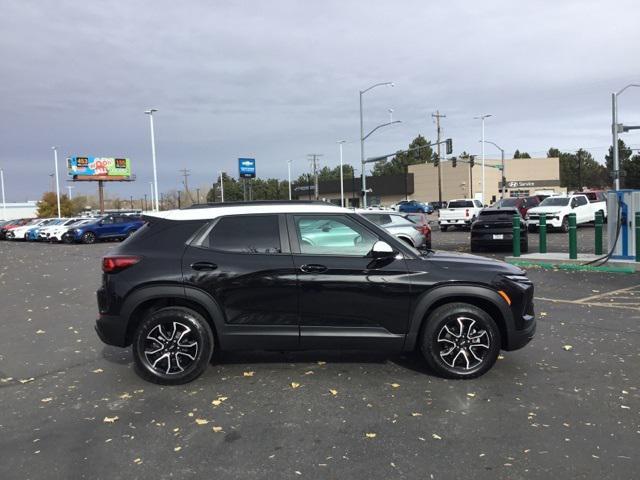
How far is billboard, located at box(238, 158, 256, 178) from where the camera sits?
222 ft

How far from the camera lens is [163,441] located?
13.1ft

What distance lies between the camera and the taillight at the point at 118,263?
5.16 m

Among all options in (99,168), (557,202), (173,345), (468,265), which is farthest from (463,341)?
(99,168)

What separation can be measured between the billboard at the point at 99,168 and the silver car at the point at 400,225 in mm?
74662

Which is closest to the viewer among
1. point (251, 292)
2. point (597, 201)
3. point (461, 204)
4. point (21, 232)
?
point (251, 292)

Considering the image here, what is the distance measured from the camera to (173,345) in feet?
16.9

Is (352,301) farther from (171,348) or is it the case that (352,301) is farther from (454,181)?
(454,181)

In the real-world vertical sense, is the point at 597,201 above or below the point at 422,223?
above

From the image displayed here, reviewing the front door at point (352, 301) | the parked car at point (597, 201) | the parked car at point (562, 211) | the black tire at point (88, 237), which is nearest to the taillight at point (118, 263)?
the front door at point (352, 301)

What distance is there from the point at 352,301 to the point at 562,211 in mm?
22792

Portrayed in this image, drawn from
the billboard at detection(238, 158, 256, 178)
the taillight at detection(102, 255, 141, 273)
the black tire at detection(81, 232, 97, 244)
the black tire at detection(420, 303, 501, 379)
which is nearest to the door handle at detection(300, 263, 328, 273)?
the black tire at detection(420, 303, 501, 379)

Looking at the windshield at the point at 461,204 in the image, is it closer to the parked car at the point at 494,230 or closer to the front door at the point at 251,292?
the parked car at the point at 494,230

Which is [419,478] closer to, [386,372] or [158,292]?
[386,372]

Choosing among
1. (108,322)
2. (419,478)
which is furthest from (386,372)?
(108,322)
